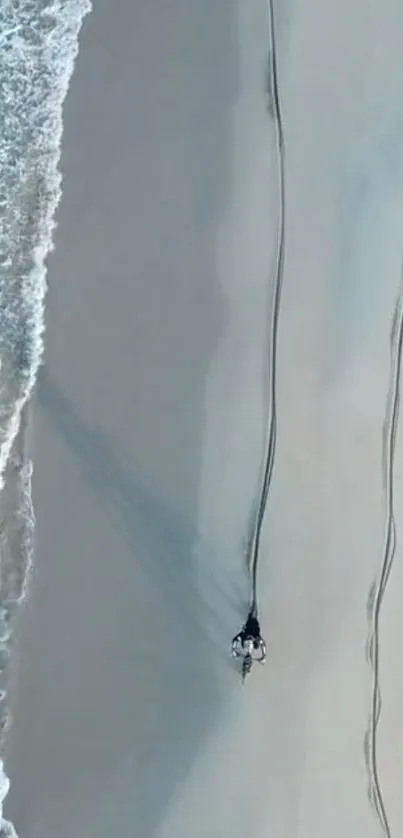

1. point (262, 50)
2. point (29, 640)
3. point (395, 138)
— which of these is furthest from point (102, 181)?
point (29, 640)

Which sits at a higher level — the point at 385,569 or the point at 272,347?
the point at 272,347

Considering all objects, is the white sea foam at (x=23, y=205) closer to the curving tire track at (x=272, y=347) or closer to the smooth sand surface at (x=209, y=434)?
the smooth sand surface at (x=209, y=434)

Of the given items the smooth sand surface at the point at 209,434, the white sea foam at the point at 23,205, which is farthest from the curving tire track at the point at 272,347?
the white sea foam at the point at 23,205

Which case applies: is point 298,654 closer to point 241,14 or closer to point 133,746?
point 133,746

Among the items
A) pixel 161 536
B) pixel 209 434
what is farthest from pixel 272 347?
pixel 161 536

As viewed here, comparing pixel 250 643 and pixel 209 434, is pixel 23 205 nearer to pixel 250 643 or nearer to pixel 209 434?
pixel 209 434

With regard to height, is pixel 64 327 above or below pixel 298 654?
above
